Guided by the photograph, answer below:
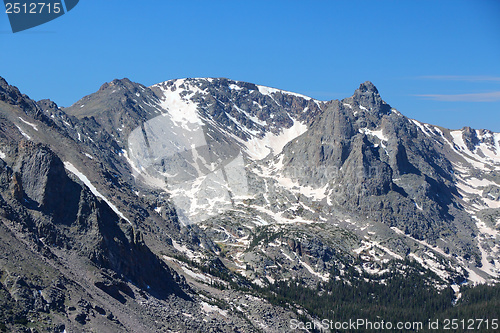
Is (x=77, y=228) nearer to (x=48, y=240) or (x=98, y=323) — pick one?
(x=48, y=240)

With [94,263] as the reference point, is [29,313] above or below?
below

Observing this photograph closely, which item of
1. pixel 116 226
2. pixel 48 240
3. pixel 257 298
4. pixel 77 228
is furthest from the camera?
pixel 257 298

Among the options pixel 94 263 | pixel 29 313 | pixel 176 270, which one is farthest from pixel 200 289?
pixel 29 313

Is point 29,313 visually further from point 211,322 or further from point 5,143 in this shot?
point 5,143

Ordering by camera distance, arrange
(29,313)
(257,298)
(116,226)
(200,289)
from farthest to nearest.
→ (257,298) → (200,289) → (116,226) → (29,313)

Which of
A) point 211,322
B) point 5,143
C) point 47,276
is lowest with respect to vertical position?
point 211,322

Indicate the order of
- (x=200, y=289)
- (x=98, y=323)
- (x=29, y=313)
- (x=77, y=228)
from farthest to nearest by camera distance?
(x=200, y=289)
(x=77, y=228)
(x=98, y=323)
(x=29, y=313)

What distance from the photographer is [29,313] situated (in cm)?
11056

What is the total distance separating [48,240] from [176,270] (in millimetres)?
58519

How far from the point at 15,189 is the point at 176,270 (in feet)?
209

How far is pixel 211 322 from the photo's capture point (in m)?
156

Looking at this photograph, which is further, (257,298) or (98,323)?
(257,298)


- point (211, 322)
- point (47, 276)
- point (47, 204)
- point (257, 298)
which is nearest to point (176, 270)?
Answer: point (257, 298)

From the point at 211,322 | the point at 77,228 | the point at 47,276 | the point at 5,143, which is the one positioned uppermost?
the point at 5,143
